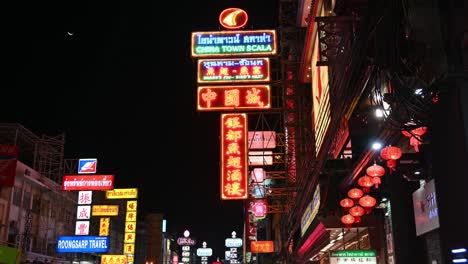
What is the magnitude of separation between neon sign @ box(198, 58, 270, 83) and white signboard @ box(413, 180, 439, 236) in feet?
45.4

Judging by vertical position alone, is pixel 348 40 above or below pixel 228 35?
below

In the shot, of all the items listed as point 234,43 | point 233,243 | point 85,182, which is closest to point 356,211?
point 234,43

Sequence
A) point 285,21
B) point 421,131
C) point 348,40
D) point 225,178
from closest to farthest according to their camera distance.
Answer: point 421,131 < point 348,40 < point 225,178 < point 285,21

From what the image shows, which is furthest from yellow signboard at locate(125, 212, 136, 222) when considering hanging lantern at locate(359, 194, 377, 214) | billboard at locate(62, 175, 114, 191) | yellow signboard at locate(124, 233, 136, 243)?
hanging lantern at locate(359, 194, 377, 214)

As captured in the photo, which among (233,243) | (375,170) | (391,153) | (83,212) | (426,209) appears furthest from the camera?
(233,243)

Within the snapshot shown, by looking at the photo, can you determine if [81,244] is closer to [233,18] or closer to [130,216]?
[130,216]

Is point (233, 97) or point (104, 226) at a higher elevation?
point (233, 97)

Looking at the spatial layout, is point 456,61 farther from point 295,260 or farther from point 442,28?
point 295,260

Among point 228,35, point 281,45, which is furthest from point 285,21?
point 228,35

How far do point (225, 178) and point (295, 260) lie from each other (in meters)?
12.7

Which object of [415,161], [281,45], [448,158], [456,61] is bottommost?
[448,158]

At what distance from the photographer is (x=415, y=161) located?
964cm

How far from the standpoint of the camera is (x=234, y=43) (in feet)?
76.9

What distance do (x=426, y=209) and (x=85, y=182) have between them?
3640 cm
